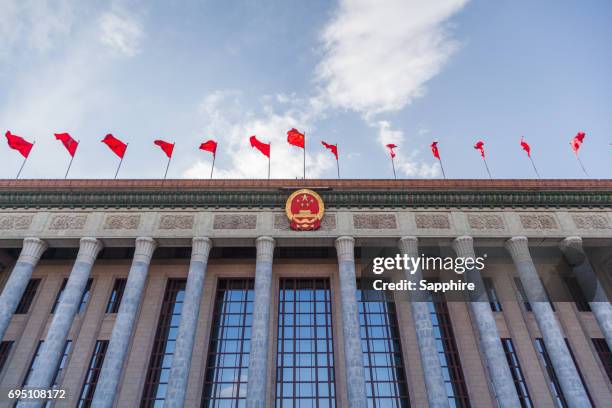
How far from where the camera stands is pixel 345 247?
661 inches

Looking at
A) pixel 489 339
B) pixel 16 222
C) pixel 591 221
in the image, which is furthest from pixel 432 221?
pixel 16 222

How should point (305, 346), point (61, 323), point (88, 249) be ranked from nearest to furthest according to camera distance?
point (61, 323), point (88, 249), point (305, 346)

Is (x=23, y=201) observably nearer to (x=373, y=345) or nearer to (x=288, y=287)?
(x=288, y=287)

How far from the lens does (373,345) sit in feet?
59.6

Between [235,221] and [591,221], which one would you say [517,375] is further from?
[235,221]

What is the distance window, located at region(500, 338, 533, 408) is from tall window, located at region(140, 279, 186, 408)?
1469 centimetres

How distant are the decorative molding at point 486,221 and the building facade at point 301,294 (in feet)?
0.19

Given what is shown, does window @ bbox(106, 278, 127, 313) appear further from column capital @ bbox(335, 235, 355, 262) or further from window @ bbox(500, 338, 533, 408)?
window @ bbox(500, 338, 533, 408)

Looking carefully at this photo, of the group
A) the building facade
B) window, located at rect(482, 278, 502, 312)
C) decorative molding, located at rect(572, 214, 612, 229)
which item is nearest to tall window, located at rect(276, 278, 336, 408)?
the building facade

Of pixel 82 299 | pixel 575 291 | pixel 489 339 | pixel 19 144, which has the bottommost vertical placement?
pixel 489 339

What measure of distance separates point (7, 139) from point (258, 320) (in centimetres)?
1475

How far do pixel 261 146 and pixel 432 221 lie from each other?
8943mm

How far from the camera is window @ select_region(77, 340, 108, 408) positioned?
53.7 ft

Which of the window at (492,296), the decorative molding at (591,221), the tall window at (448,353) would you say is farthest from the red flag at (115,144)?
the decorative molding at (591,221)
